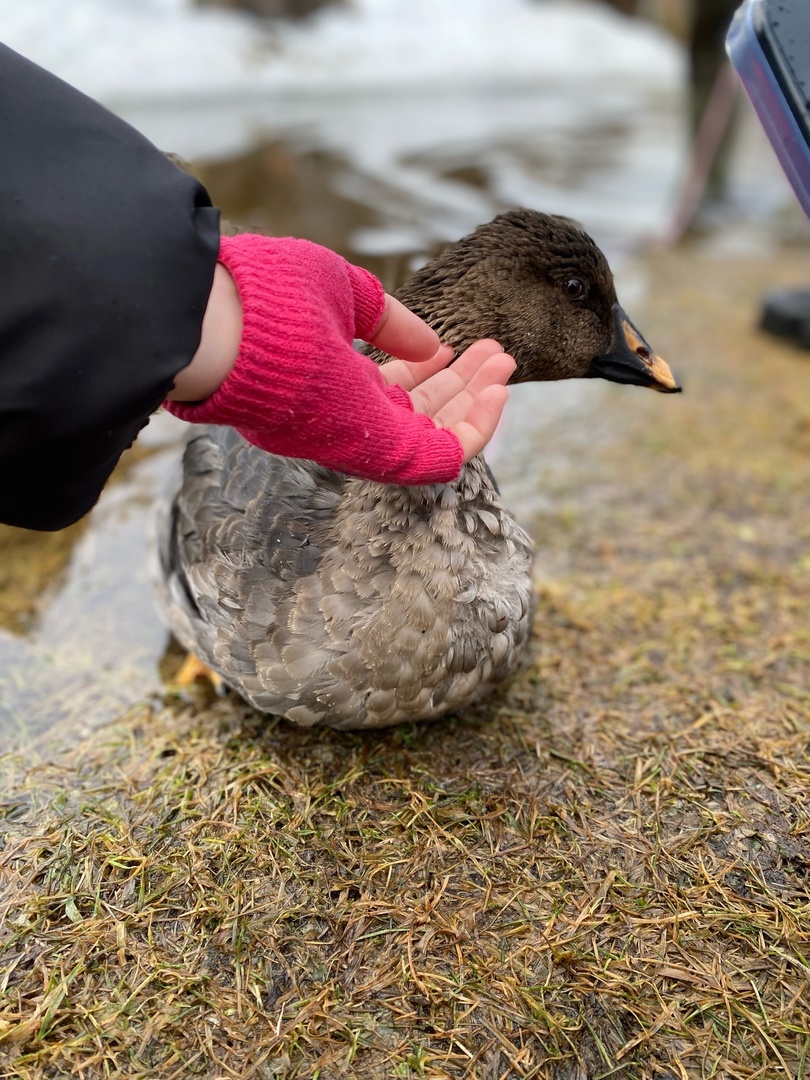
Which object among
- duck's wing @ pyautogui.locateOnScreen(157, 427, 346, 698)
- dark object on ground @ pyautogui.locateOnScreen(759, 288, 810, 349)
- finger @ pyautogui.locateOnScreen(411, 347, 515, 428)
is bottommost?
dark object on ground @ pyautogui.locateOnScreen(759, 288, 810, 349)

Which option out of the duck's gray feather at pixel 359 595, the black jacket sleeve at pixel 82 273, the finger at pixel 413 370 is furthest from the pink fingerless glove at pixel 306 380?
the finger at pixel 413 370

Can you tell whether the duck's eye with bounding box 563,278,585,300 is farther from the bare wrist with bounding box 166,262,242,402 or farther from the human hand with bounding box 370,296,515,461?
the bare wrist with bounding box 166,262,242,402

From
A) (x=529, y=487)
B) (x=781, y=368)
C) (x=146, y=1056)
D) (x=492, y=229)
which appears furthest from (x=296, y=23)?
(x=146, y=1056)

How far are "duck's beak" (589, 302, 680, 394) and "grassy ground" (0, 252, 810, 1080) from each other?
103 centimetres

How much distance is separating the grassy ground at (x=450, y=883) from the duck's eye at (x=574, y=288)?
125 cm

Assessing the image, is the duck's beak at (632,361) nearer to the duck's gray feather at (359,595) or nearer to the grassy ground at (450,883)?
A: the duck's gray feather at (359,595)

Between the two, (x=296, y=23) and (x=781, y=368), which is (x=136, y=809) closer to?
(x=781, y=368)

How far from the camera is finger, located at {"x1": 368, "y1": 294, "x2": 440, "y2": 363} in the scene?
207 cm

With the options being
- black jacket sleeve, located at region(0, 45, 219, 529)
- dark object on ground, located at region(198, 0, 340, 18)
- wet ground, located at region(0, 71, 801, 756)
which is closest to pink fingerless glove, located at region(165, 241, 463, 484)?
black jacket sleeve, located at region(0, 45, 219, 529)

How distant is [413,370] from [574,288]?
0.54m

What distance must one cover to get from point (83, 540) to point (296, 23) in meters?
12.1

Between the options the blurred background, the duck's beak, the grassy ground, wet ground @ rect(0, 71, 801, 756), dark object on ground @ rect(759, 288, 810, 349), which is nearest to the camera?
the grassy ground

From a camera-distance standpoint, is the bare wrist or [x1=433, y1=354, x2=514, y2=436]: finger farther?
[x1=433, y1=354, x2=514, y2=436]: finger

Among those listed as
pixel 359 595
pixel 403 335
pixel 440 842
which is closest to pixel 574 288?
pixel 403 335
